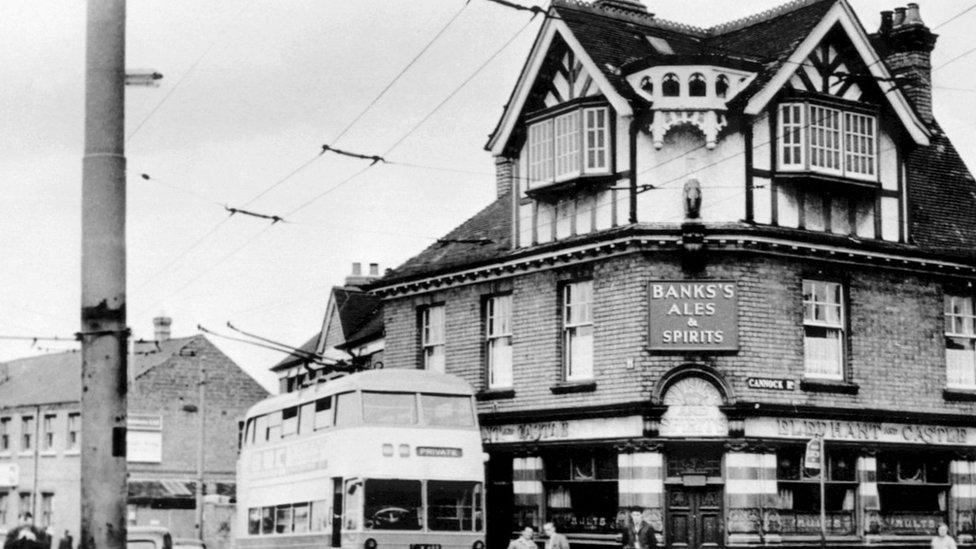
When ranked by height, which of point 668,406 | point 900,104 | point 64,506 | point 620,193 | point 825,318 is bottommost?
point 64,506

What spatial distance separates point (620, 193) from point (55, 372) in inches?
1644

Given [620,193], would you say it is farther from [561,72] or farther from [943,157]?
[943,157]

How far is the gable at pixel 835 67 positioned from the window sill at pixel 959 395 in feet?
17.7

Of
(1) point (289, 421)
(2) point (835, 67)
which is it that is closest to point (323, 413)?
(1) point (289, 421)

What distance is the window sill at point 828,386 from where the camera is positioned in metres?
27.3

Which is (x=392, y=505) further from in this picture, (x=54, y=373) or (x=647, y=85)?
(x=54, y=373)

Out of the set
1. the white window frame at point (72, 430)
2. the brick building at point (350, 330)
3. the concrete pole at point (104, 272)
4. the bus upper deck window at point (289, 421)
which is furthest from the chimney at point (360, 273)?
the concrete pole at point (104, 272)

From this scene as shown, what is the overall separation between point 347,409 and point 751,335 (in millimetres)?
8090

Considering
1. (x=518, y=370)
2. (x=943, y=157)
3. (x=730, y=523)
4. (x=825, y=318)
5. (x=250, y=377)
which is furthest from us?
(x=250, y=377)

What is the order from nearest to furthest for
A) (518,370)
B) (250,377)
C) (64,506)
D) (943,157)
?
(518,370) → (943,157) → (64,506) → (250,377)

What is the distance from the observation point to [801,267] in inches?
1088

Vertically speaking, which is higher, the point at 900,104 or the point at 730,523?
the point at 900,104

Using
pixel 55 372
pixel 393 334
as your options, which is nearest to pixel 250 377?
pixel 55 372

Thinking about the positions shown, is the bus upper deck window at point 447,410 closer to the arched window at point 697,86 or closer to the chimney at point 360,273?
the arched window at point 697,86
